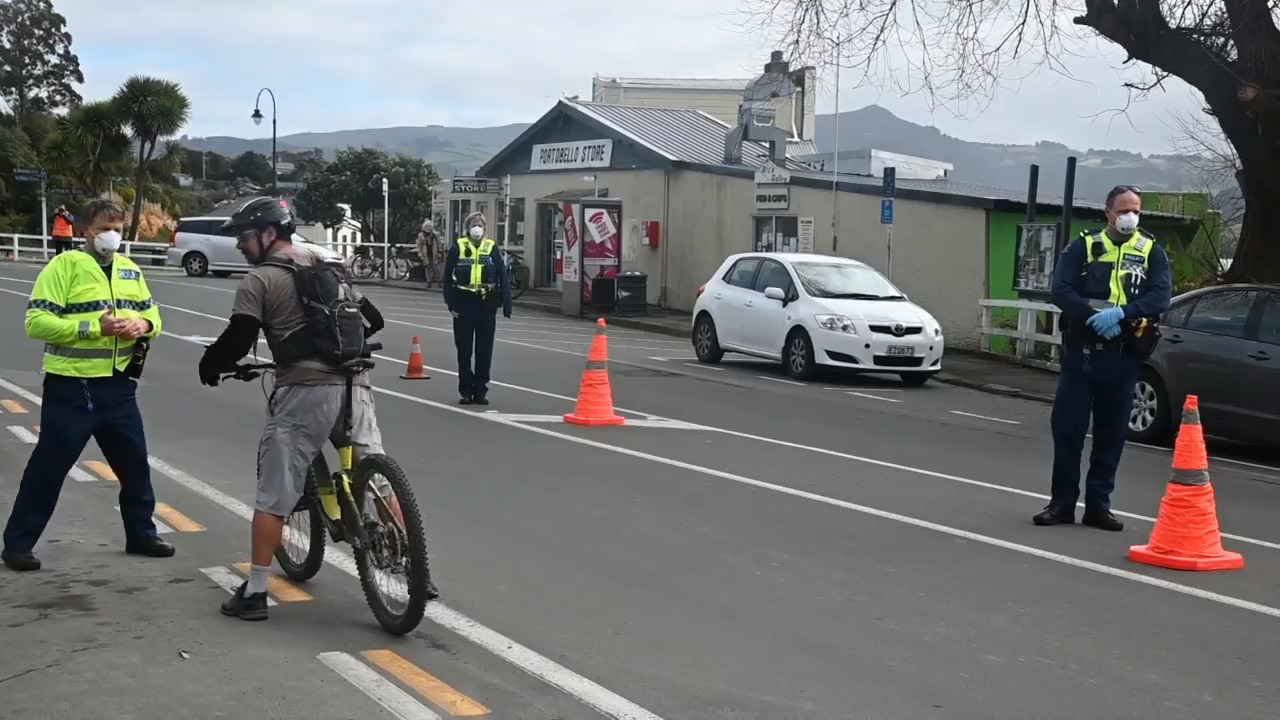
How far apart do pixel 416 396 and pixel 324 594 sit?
8042 mm

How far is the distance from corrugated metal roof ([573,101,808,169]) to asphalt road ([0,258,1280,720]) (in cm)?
2227

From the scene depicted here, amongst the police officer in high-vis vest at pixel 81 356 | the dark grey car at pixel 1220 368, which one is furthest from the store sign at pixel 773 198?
the police officer in high-vis vest at pixel 81 356

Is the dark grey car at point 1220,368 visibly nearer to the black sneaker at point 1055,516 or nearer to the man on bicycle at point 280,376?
the black sneaker at point 1055,516

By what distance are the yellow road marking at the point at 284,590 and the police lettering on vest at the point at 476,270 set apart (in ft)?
23.0

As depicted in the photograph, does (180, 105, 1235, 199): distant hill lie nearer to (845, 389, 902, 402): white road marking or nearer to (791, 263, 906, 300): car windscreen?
(791, 263, 906, 300): car windscreen

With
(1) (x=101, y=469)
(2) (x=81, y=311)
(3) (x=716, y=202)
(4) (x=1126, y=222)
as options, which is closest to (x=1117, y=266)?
(4) (x=1126, y=222)

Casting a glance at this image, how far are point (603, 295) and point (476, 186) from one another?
398 inches

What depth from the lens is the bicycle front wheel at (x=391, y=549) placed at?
5543 millimetres

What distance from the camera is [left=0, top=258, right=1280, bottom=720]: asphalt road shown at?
5.15 meters

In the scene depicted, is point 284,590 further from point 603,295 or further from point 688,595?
point 603,295

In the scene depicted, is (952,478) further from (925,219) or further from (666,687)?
(925,219)

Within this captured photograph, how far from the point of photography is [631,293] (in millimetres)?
29938

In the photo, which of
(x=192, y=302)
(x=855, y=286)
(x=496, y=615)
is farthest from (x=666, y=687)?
(x=192, y=302)

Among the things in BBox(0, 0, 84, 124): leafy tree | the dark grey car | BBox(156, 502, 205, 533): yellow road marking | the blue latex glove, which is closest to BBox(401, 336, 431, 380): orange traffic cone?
BBox(156, 502, 205, 533): yellow road marking
